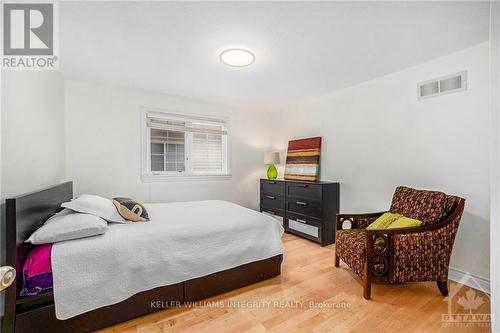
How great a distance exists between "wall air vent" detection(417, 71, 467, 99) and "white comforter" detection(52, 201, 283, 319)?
87.4 inches

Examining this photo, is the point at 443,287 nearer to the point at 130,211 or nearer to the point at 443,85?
the point at 443,85

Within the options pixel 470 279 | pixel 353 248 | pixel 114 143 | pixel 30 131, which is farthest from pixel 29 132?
pixel 470 279

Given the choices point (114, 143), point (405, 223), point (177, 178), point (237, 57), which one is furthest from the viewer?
point (177, 178)

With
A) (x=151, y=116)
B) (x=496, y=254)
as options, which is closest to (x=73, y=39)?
(x=151, y=116)

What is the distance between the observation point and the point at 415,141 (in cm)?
260

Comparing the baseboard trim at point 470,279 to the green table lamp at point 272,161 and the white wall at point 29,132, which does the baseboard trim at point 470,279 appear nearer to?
the green table lamp at point 272,161

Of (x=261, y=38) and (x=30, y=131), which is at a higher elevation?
(x=261, y=38)

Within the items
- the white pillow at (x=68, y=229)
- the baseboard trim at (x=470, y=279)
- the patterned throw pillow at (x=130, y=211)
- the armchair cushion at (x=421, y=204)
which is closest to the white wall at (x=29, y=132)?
the white pillow at (x=68, y=229)

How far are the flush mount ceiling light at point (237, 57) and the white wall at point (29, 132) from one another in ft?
5.52

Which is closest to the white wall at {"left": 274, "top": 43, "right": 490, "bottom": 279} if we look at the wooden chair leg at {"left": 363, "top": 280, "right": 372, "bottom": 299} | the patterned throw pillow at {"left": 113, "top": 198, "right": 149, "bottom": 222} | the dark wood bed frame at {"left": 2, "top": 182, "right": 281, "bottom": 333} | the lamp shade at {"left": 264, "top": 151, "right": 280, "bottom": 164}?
the lamp shade at {"left": 264, "top": 151, "right": 280, "bottom": 164}

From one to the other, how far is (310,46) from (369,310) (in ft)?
7.73

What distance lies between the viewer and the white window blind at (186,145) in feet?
12.0

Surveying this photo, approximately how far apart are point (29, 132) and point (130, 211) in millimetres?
1029

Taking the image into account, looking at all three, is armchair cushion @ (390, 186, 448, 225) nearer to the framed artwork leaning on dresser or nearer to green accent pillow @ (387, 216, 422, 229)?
green accent pillow @ (387, 216, 422, 229)
